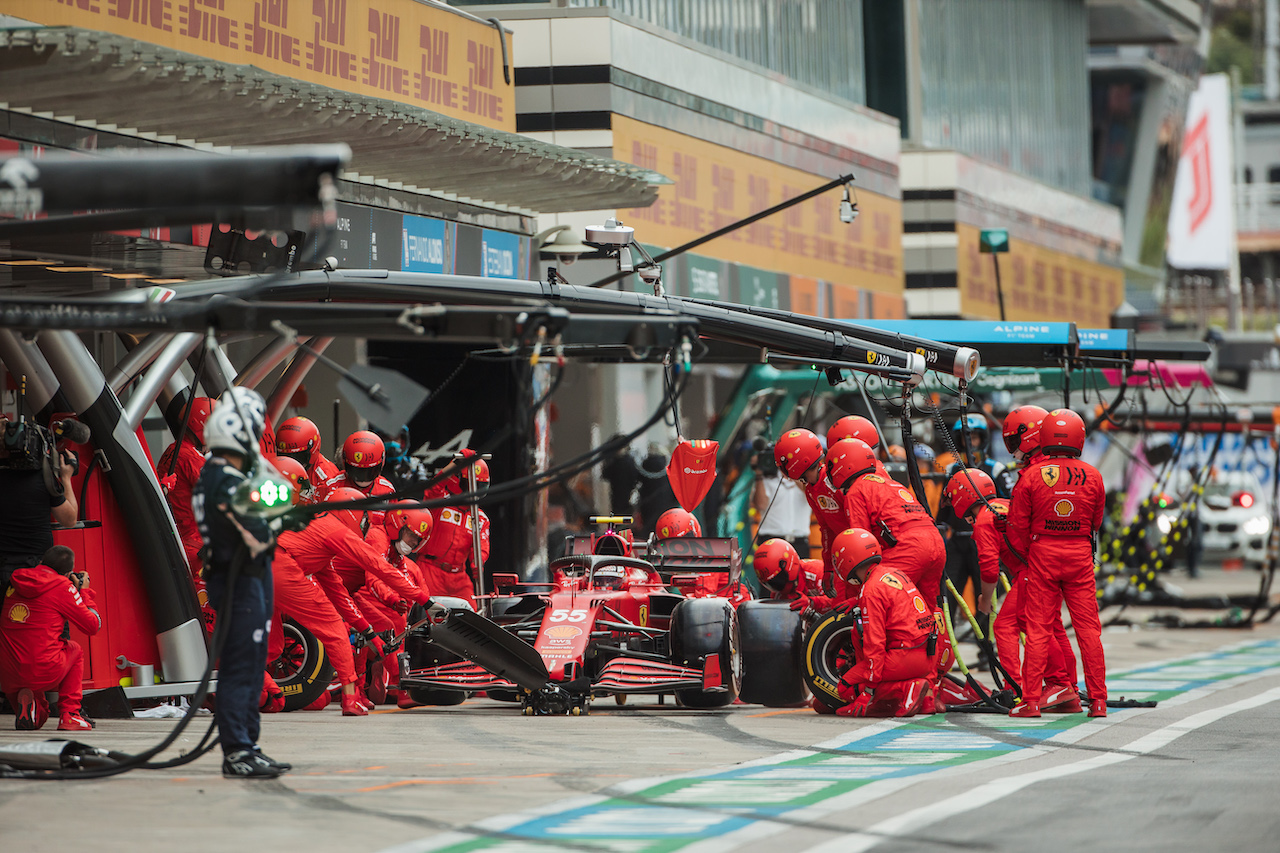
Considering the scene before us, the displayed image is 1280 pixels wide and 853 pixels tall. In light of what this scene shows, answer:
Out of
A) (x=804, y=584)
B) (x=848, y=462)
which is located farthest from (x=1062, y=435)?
(x=804, y=584)

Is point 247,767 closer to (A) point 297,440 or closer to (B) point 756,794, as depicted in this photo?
(B) point 756,794

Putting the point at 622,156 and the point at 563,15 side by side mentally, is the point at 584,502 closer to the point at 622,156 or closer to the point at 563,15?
the point at 622,156

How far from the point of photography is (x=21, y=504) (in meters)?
11.3

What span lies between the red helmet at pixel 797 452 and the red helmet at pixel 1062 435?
5.21 feet

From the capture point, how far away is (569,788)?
8578 millimetres

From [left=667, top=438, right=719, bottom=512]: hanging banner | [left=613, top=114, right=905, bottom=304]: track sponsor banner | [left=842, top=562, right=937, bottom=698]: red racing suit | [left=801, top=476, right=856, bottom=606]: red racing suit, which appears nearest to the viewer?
[left=842, top=562, right=937, bottom=698]: red racing suit

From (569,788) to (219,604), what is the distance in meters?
2.01

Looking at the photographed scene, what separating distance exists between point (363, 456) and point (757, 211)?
11.0 metres

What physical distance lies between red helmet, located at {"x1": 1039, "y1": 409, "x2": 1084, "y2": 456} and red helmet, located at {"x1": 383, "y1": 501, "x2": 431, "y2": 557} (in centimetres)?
455

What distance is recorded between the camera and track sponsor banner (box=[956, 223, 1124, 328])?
30062 millimetres

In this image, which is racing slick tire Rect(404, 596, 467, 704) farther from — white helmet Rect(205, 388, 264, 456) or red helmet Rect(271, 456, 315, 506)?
white helmet Rect(205, 388, 264, 456)

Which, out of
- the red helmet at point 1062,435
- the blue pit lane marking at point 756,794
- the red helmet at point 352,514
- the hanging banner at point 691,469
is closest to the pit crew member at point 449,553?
the red helmet at point 352,514

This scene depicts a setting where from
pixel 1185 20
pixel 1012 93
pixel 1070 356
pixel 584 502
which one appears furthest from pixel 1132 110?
pixel 1070 356

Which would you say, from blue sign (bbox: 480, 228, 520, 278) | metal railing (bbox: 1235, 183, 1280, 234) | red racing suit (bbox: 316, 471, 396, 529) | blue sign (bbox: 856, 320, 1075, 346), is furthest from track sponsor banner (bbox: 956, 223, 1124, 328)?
metal railing (bbox: 1235, 183, 1280, 234)
